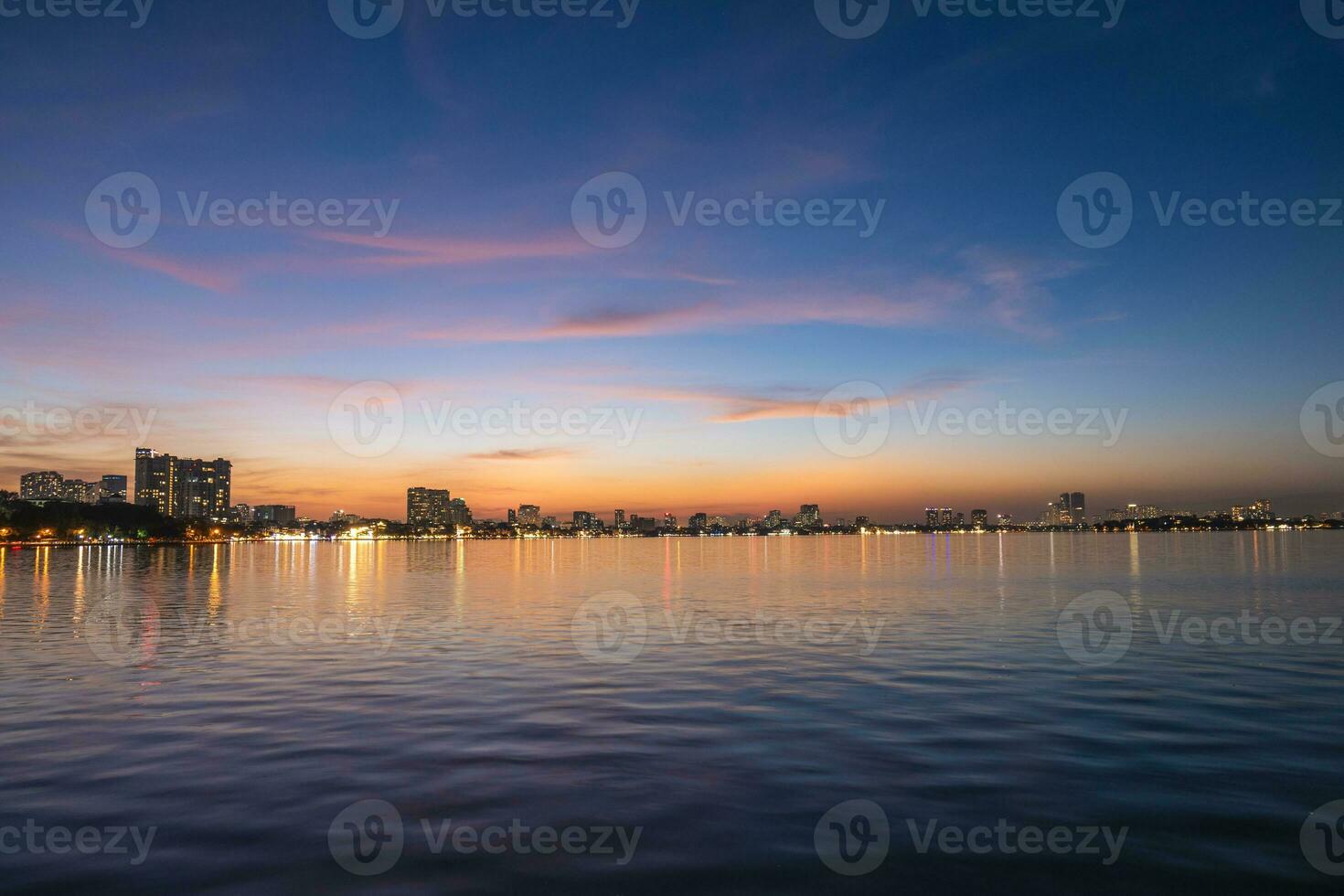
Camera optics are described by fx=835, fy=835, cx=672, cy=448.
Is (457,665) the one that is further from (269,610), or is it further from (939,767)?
(269,610)

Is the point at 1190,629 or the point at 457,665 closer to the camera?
the point at 457,665

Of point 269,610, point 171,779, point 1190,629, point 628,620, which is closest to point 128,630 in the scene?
point 269,610

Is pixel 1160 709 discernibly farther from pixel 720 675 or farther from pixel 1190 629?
pixel 1190 629

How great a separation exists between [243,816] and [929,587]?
55.3 m

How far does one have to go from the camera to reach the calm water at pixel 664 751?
1132cm

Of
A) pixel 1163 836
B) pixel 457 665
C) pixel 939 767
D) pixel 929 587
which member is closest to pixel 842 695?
pixel 939 767

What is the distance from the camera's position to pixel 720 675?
84.0ft

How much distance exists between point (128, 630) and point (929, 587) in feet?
163

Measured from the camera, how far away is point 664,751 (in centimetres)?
1703

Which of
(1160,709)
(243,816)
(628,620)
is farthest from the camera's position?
(628,620)

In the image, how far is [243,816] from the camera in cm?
1309

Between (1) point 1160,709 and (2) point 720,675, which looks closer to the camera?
(1) point 1160,709

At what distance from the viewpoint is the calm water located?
1132 cm

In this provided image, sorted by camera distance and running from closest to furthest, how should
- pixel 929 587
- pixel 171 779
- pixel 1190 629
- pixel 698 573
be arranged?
pixel 171 779 → pixel 1190 629 → pixel 929 587 → pixel 698 573
